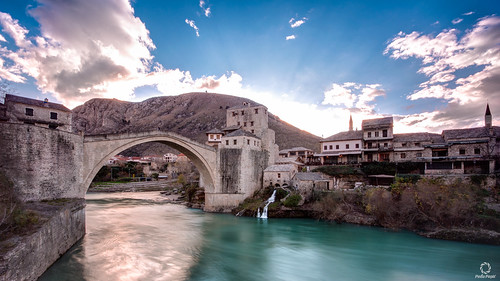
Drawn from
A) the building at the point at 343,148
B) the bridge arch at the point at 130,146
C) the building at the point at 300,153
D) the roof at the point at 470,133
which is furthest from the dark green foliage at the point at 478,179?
the bridge arch at the point at 130,146

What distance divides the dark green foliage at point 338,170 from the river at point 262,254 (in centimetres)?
760

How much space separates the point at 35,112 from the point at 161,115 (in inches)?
3984

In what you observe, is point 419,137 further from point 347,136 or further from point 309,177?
point 309,177

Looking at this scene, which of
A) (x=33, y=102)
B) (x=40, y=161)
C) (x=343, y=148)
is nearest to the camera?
(x=40, y=161)

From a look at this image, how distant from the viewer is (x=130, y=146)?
20.3 m

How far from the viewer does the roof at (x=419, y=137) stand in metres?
27.0

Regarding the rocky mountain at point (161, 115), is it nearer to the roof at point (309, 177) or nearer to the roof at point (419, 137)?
the roof at point (419, 137)

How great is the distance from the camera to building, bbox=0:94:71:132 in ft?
60.0

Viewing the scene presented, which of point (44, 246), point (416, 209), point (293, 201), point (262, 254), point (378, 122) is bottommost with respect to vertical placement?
point (262, 254)

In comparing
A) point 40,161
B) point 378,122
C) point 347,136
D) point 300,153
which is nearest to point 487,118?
point 378,122

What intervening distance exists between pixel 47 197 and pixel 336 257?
631 inches

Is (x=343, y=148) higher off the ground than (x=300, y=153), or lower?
higher

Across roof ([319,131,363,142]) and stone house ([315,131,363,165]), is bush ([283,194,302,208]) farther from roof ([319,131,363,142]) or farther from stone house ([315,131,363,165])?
roof ([319,131,363,142])

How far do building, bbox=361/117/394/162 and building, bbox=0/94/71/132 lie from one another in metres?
28.9
